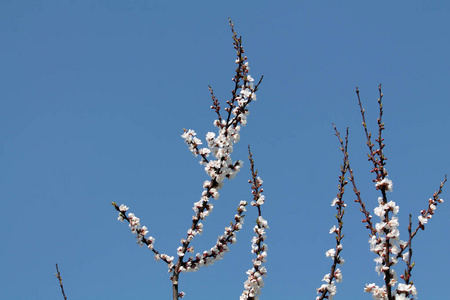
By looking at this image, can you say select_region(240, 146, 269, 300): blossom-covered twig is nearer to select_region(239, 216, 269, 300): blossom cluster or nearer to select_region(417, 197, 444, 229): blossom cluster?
select_region(239, 216, 269, 300): blossom cluster

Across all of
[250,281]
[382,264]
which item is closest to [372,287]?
[382,264]

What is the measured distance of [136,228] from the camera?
664cm

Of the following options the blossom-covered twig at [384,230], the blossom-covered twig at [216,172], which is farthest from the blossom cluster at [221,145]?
the blossom-covered twig at [384,230]

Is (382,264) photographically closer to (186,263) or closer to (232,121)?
(186,263)

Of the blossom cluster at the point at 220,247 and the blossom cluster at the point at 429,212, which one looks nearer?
the blossom cluster at the point at 429,212

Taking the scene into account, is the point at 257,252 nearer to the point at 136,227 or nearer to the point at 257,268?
the point at 257,268

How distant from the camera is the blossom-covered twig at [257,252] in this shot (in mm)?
6062

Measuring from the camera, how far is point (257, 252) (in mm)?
6250

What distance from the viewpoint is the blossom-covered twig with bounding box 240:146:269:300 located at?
6062mm

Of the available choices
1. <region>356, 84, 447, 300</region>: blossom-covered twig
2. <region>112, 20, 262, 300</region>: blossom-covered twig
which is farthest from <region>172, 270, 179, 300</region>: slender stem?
<region>356, 84, 447, 300</region>: blossom-covered twig

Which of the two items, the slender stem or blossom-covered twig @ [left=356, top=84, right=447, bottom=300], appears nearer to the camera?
blossom-covered twig @ [left=356, top=84, right=447, bottom=300]

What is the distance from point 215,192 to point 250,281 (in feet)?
4.91

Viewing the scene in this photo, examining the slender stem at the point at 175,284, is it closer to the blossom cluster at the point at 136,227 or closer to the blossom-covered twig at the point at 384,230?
the blossom cluster at the point at 136,227

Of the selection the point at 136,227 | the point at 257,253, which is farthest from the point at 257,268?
the point at 136,227
